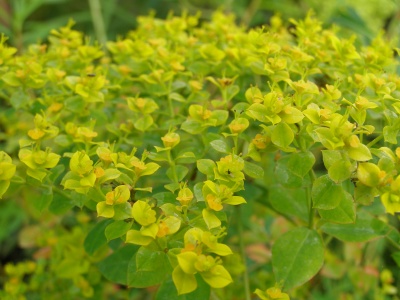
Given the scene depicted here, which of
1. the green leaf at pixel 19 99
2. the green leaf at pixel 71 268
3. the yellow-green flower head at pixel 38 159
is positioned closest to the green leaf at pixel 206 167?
the yellow-green flower head at pixel 38 159

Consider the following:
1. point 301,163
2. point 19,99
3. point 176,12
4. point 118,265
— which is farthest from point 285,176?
point 176,12

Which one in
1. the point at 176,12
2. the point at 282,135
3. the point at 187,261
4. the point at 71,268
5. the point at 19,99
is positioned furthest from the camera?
the point at 176,12

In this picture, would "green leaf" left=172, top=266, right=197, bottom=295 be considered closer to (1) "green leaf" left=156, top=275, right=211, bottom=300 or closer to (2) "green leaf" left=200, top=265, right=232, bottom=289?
(2) "green leaf" left=200, top=265, right=232, bottom=289

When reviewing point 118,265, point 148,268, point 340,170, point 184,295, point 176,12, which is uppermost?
point 340,170

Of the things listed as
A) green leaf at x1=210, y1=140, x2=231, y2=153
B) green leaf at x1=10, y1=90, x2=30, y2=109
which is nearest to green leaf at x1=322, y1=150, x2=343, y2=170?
green leaf at x1=210, y1=140, x2=231, y2=153

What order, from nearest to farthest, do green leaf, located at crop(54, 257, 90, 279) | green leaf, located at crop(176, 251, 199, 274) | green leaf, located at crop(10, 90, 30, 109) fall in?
green leaf, located at crop(176, 251, 199, 274) < green leaf, located at crop(10, 90, 30, 109) < green leaf, located at crop(54, 257, 90, 279)

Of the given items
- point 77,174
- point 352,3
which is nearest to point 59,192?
point 77,174

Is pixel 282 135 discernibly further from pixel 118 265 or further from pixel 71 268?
pixel 71 268

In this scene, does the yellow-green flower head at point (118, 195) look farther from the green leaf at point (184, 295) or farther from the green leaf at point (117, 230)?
the green leaf at point (184, 295)
